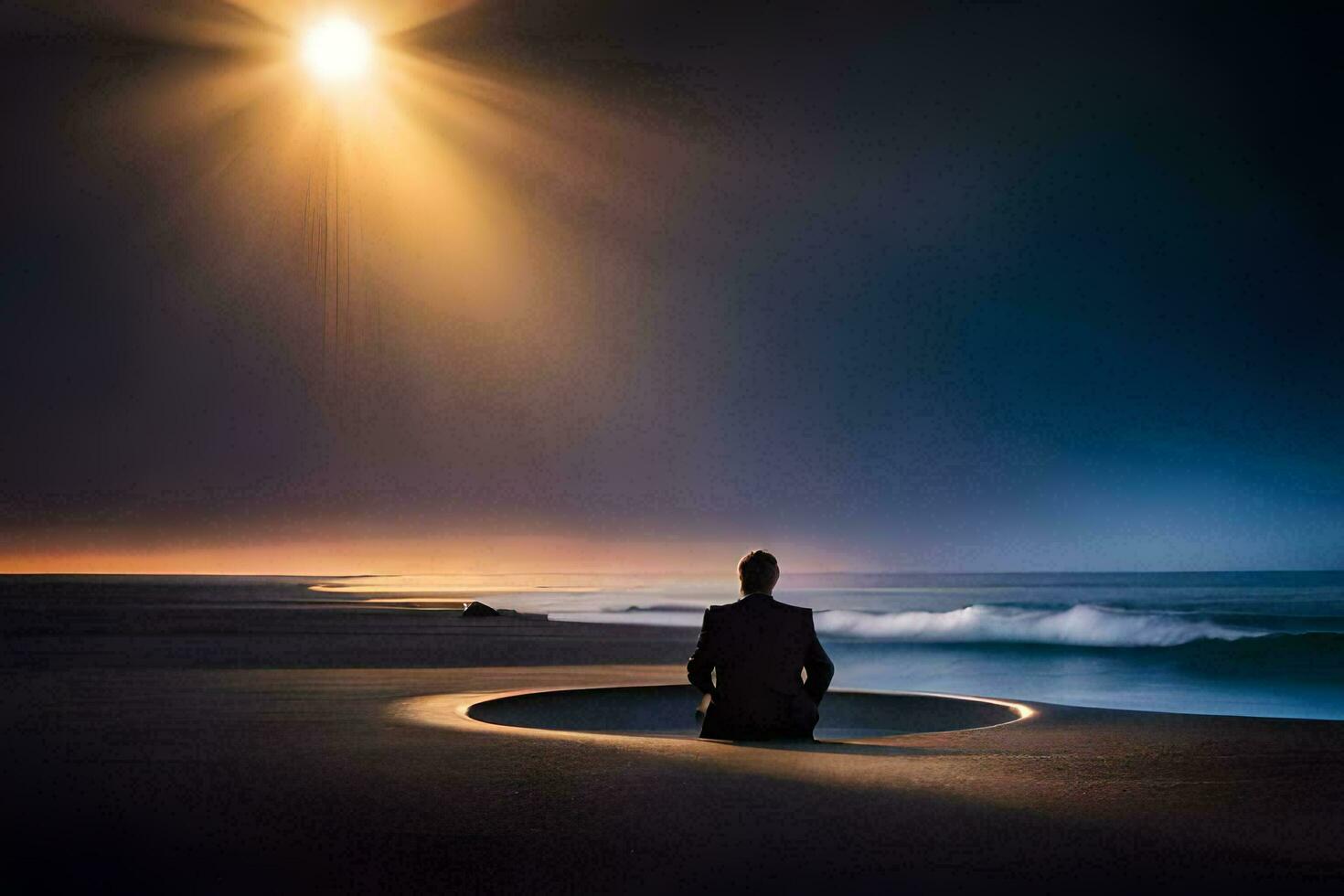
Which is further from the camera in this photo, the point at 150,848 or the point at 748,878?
the point at 150,848

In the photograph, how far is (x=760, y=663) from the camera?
721 centimetres

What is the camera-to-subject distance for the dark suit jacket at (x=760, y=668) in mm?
7098

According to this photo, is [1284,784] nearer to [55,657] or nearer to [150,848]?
[150,848]

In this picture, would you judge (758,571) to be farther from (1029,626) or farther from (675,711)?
(1029,626)

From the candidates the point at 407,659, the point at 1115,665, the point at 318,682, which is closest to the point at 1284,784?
the point at 318,682

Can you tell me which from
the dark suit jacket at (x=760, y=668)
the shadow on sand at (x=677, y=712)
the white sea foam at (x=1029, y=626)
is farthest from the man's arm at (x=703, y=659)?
the white sea foam at (x=1029, y=626)

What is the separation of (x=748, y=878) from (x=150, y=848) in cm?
232

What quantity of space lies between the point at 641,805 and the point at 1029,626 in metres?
29.7

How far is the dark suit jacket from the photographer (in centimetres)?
710

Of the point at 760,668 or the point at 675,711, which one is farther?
the point at 675,711

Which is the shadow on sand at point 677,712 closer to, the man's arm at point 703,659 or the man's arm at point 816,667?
the man's arm at point 816,667

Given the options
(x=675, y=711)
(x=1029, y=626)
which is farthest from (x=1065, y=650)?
(x=675, y=711)

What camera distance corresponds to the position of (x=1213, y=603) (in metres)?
55.5

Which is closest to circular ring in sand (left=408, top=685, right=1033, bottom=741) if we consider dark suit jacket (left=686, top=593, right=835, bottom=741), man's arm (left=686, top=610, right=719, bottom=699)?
dark suit jacket (left=686, top=593, right=835, bottom=741)
